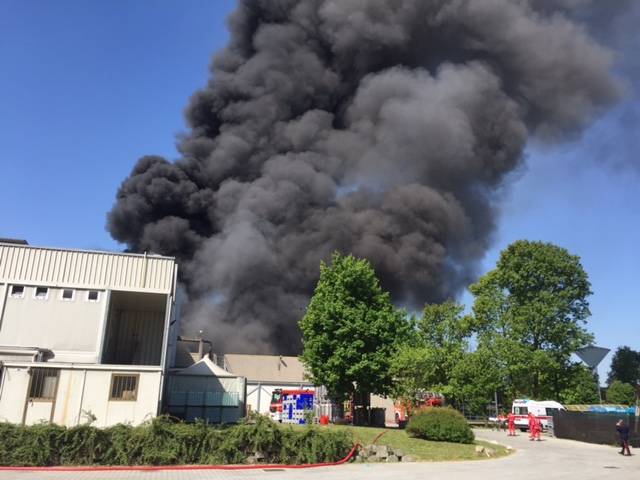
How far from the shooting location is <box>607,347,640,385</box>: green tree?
85312 millimetres

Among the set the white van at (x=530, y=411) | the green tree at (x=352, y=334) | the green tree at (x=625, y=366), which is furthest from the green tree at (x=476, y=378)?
the green tree at (x=625, y=366)

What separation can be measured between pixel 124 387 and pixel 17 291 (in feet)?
20.0

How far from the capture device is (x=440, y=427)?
17.4m

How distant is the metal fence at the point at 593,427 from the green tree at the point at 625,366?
73.3 m

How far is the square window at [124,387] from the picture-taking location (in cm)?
1664

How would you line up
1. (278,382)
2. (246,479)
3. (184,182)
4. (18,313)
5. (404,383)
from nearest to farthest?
(246,479) < (18,313) < (404,383) < (278,382) < (184,182)

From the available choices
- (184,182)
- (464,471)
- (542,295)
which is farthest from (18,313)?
(184,182)

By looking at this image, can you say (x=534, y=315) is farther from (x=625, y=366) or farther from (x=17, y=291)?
(x=625, y=366)

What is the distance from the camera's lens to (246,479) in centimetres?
1013

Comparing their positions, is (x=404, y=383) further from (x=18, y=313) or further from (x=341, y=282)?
(x=18, y=313)

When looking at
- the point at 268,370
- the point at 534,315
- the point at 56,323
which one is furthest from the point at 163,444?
the point at 268,370

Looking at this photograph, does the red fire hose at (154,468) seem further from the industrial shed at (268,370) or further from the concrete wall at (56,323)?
the industrial shed at (268,370)

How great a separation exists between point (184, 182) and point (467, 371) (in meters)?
41.0

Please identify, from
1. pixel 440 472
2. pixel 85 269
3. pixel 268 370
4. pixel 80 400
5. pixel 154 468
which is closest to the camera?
pixel 154 468
